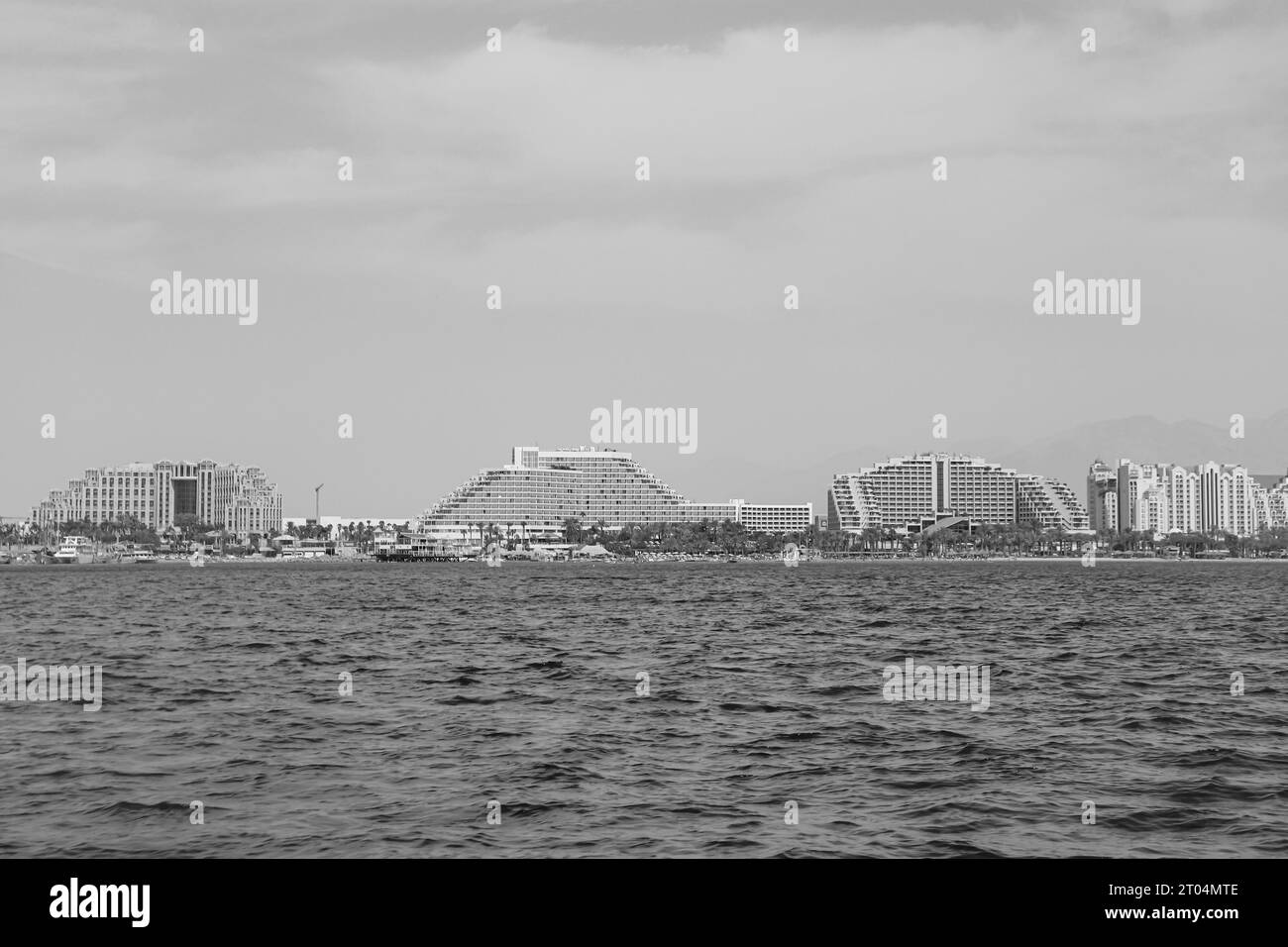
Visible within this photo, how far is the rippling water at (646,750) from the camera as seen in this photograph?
559 inches

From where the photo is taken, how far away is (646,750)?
64.4ft

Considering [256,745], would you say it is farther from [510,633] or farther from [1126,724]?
[510,633]

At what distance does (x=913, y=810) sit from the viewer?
15.4 m

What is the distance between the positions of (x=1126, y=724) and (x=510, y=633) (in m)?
26.7

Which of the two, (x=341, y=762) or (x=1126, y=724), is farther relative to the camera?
(x=1126, y=724)

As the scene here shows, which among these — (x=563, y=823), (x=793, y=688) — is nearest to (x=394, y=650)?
(x=793, y=688)

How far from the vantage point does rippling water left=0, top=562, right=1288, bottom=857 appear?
46.6ft

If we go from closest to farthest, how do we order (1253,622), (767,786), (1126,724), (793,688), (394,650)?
(767,786) → (1126,724) → (793,688) → (394,650) → (1253,622)

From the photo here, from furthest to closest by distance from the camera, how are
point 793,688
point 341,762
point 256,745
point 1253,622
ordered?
point 1253,622 < point 793,688 < point 256,745 < point 341,762
